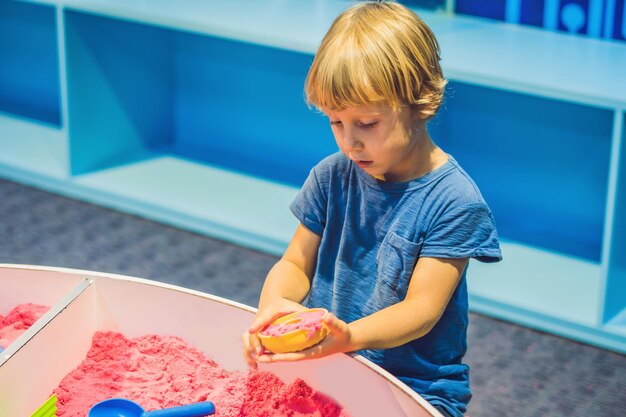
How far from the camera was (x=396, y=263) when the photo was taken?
114cm

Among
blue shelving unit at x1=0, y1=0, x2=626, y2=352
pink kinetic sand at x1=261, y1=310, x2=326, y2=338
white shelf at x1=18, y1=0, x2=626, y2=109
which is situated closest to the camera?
pink kinetic sand at x1=261, y1=310, x2=326, y2=338

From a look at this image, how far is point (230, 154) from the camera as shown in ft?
9.34

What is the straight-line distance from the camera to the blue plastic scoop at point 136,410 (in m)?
1.04

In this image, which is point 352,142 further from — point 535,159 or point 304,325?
point 535,159

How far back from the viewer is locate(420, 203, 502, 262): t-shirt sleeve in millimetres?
1095

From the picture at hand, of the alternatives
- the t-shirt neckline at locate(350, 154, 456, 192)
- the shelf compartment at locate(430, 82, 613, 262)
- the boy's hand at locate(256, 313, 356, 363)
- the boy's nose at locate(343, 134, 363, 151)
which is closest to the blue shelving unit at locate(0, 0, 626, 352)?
the shelf compartment at locate(430, 82, 613, 262)

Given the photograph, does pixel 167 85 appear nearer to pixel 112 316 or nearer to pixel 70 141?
pixel 70 141

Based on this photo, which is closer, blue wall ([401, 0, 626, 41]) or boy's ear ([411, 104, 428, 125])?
boy's ear ([411, 104, 428, 125])

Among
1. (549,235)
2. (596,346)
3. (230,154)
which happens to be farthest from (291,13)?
(596,346)

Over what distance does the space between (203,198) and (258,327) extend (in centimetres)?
155

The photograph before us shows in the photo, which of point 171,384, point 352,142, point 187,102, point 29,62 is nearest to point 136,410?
point 171,384

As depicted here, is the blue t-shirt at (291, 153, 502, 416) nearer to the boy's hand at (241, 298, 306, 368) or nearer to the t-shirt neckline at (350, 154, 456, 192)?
the t-shirt neckline at (350, 154, 456, 192)

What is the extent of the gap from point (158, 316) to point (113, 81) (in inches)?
63.9

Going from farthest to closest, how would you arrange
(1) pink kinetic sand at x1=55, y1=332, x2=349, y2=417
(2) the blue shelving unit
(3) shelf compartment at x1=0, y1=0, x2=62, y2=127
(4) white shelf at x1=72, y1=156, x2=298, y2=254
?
(3) shelf compartment at x1=0, y1=0, x2=62, y2=127 → (4) white shelf at x1=72, y1=156, x2=298, y2=254 → (2) the blue shelving unit → (1) pink kinetic sand at x1=55, y1=332, x2=349, y2=417
